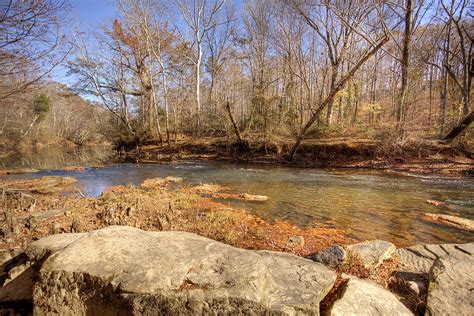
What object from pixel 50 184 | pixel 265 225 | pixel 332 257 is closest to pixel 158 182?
pixel 50 184

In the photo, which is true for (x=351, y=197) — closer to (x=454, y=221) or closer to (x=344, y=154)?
(x=454, y=221)

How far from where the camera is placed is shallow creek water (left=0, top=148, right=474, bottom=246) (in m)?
5.47

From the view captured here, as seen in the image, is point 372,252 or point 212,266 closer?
point 212,266

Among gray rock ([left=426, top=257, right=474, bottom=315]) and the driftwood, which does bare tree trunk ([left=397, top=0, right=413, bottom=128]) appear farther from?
gray rock ([left=426, top=257, right=474, bottom=315])

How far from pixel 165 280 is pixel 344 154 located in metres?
13.7

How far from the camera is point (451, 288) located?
2.84 metres

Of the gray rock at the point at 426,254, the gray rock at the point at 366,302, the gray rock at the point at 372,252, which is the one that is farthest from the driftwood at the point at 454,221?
the gray rock at the point at 366,302

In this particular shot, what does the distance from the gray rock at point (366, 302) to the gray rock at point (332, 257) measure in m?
0.52

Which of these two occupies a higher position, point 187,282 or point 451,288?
point 187,282

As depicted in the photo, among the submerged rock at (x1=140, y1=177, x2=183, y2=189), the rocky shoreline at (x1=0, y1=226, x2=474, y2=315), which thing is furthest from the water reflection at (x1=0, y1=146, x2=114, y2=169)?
the rocky shoreline at (x1=0, y1=226, x2=474, y2=315)

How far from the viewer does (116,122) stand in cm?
2558

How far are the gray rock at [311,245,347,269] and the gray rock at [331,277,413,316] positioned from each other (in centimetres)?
52

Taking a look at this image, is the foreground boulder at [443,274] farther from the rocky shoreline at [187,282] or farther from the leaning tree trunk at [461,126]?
the leaning tree trunk at [461,126]

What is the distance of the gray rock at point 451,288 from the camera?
262cm
